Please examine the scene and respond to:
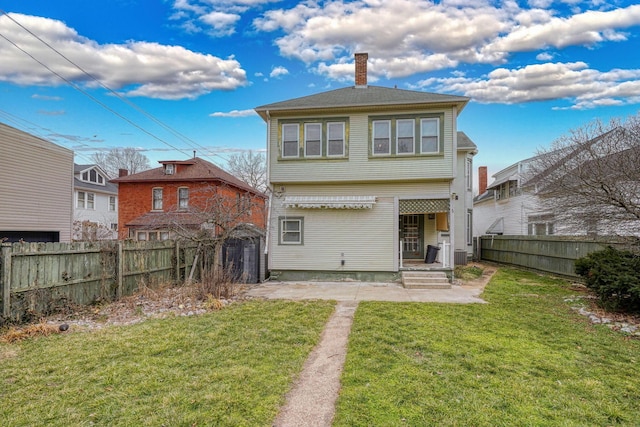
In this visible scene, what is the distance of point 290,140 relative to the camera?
1293 cm

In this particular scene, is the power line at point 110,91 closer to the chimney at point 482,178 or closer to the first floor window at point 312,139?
the first floor window at point 312,139

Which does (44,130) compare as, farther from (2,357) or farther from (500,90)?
(500,90)

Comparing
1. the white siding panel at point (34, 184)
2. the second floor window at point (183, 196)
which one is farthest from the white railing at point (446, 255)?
the second floor window at point (183, 196)

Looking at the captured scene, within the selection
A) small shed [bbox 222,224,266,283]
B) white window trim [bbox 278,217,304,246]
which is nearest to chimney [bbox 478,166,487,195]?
white window trim [bbox 278,217,304,246]

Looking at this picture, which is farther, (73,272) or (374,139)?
(374,139)

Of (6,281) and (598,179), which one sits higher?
(598,179)

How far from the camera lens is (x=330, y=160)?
12625 mm

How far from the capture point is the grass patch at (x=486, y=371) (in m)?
3.39

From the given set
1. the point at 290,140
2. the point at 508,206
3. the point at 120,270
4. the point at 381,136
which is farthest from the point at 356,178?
the point at 508,206

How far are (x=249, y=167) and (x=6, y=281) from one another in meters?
32.1

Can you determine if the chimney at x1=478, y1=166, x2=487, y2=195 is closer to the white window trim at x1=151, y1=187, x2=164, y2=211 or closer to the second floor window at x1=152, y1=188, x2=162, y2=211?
the white window trim at x1=151, y1=187, x2=164, y2=211

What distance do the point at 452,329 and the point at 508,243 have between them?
14.5 meters

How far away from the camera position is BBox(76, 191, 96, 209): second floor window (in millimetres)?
27469

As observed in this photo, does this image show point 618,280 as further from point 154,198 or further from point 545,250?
point 154,198
